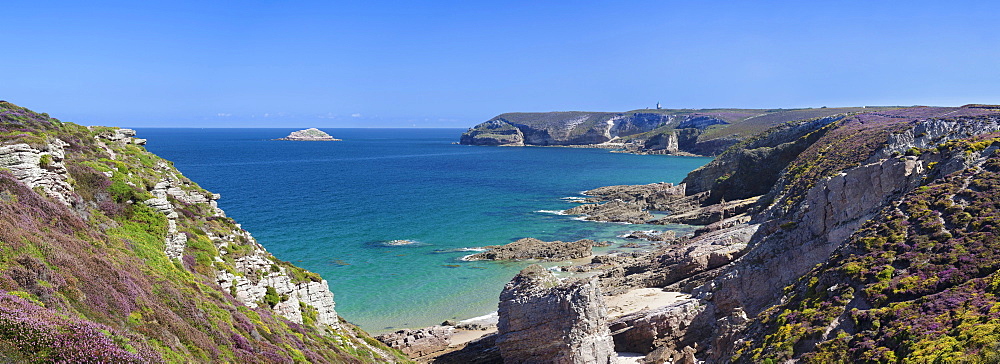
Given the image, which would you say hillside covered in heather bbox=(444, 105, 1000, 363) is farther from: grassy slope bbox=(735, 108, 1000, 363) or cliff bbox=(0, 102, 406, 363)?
cliff bbox=(0, 102, 406, 363)

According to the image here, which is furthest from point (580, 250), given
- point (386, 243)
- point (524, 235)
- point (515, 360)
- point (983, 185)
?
point (983, 185)

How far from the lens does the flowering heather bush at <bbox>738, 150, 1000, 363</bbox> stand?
63.1 ft

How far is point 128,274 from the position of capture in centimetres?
1669

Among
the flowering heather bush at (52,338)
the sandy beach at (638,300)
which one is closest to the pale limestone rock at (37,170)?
the flowering heather bush at (52,338)

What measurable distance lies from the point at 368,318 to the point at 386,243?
74.5ft

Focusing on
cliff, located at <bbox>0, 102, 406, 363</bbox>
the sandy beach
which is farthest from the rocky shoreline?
cliff, located at <bbox>0, 102, 406, 363</bbox>

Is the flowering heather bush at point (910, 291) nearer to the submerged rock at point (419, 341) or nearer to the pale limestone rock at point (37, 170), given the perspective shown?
the submerged rock at point (419, 341)

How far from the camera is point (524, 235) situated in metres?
70.4

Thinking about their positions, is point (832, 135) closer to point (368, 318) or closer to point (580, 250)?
point (580, 250)

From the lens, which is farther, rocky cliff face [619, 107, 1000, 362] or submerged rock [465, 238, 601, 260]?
submerged rock [465, 238, 601, 260]

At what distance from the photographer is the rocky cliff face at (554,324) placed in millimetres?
27453

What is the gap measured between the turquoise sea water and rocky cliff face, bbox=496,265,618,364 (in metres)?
15.2

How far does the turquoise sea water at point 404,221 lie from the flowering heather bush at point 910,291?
2468 centimetres

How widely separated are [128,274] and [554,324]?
16994mm
